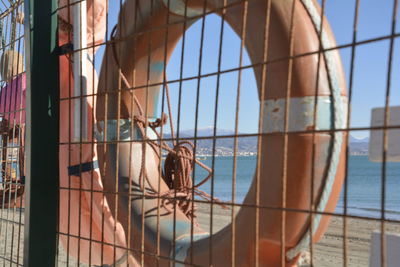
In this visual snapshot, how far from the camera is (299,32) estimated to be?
51.4 inches

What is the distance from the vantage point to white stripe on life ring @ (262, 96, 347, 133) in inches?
48.4

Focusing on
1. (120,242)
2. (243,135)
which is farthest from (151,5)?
(120,242)

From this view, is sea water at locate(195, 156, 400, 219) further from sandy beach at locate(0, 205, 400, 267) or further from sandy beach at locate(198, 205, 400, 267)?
sandy beach at locate(0, 205, 400, 267)

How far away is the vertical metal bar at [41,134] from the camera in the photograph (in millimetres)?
→ 1864

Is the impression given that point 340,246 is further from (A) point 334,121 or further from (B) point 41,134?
(A) point 334,121

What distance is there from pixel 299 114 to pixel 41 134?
1.13 meters

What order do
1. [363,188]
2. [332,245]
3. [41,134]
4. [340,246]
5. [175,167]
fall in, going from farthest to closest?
1. [363,188]
2. [332,245]
3. [340,246]
4. [175,167]
5. [41,134]

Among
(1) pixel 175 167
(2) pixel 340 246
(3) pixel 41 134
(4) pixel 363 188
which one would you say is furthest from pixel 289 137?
(4) pixel 363 188

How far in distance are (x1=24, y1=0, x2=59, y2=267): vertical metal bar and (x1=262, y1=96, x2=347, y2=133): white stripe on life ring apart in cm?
104

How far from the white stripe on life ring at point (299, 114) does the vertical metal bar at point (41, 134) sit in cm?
104

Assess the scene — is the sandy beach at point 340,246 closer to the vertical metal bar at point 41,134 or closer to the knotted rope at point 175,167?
the knotted rope at point 175,167

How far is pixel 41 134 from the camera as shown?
1900 mm

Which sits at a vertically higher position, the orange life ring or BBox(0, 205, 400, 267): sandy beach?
the orange life ring

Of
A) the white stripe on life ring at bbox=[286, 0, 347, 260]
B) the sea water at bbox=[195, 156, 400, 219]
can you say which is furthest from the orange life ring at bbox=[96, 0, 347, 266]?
the sea water at bbox=[195, 156, 400, 219]
